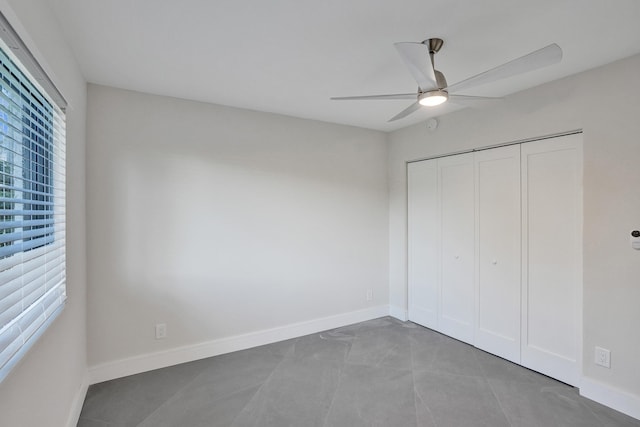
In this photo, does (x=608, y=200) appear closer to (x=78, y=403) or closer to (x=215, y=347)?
(x=215, y=347)

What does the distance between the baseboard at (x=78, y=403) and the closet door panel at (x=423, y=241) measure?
326 cm

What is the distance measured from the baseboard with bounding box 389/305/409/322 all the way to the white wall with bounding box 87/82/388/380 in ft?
0.94

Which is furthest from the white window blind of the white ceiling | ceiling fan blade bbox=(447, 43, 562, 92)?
ceiling fan blade bbox=(447, 43, 562, 92)

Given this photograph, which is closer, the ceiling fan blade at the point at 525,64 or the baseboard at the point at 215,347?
the ceiling fan blade at the point at 525,64

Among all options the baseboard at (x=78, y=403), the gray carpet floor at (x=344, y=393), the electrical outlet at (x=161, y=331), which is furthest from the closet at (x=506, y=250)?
the baseboard at (x=78, y=403)

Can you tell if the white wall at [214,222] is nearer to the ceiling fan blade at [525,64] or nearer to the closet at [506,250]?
the closet at [506,250]

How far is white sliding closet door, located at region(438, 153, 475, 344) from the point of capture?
3213 millimetres

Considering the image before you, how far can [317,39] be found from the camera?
192cm

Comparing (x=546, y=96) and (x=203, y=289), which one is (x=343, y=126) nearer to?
(x=546, y=96)

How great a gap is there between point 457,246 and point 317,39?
2.49 m

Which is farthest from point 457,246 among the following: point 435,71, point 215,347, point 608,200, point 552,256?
point 215,347

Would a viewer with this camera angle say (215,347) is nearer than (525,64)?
No

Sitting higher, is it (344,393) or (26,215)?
(26,215)

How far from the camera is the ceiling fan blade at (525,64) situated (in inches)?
58.2
